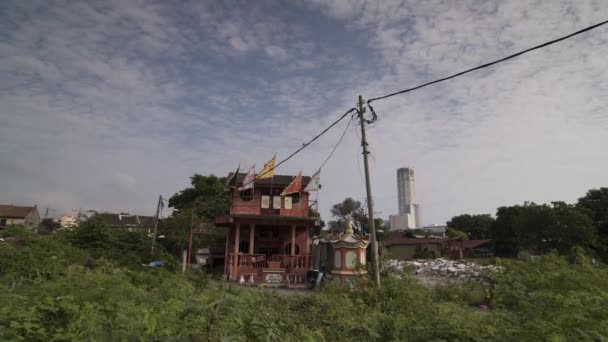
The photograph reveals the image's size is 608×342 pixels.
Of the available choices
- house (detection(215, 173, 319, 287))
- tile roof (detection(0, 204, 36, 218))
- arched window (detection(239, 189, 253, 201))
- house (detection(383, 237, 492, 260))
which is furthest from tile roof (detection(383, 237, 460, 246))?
tile roof (detection(0, 204, 36, 218))

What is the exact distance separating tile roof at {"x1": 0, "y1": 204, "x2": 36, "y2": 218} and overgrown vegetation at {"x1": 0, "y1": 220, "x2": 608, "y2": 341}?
58.9 metres

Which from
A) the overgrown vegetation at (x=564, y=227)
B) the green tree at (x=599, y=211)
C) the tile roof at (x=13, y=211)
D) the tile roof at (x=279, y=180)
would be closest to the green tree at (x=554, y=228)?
the overgrown vegetation at (x=564, y=227)

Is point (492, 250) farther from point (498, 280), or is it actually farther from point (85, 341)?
point (85, 341)

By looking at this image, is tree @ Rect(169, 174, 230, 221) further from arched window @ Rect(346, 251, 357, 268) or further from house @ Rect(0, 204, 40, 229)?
house @ Rect(0, 204, 40, 229)

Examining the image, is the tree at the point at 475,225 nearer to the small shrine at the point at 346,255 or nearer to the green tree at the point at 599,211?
the green tree at the point at 599,211

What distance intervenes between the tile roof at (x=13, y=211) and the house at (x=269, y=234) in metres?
53.7

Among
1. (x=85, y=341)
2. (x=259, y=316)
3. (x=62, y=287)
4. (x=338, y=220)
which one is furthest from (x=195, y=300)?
(x=338, y=220)

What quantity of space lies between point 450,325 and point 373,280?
6.54 metres

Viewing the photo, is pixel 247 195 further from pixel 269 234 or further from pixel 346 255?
pixel 346 255

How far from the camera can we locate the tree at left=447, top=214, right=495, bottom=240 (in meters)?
72.4

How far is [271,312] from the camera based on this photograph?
18.8 feet

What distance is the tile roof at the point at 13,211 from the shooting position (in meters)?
59.4

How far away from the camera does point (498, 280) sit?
11.1m

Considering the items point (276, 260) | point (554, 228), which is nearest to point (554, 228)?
point (554, 228)
